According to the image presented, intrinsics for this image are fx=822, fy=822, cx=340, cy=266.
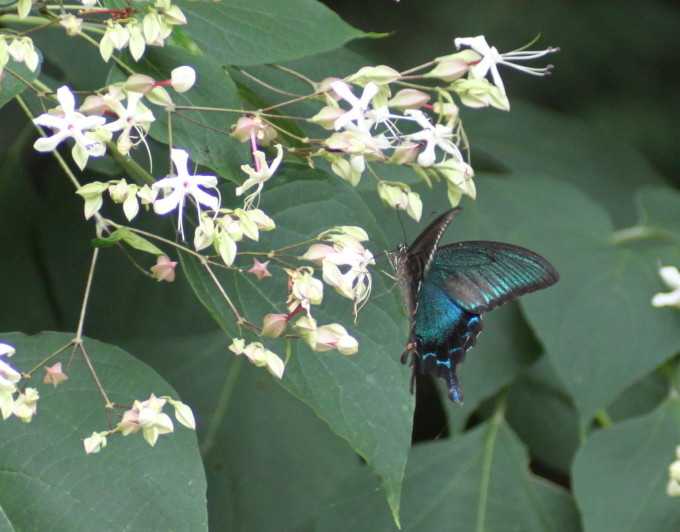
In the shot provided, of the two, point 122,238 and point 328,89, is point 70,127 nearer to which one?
point 122,238

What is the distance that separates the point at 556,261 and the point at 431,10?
31.5 inches

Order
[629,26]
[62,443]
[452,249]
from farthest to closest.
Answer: [629,26], [452,249], [62,443]

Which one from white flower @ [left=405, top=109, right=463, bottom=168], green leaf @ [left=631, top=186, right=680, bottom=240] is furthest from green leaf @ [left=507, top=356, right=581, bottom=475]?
white flower @ [left=405, top=109, right=463, bottom=168]

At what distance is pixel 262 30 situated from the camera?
0.81 m

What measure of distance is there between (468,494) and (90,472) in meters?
0.59

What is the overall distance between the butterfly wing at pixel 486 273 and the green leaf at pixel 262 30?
24cm

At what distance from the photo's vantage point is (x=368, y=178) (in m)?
0.89

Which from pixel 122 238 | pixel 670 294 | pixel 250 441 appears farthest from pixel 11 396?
pixel 670 294

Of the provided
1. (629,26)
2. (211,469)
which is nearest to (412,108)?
(211,469)

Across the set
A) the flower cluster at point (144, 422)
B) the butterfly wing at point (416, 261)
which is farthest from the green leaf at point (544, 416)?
the flower cluster at point (144, 422)

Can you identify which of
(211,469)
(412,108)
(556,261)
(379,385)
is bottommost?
(211,469)

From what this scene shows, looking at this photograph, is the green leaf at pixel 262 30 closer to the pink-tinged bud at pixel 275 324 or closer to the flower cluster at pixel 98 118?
the flower cluster at pixel 98 118

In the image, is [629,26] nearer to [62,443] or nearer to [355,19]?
[355,19]

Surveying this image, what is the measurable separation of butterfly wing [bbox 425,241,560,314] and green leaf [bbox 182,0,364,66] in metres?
0.24
